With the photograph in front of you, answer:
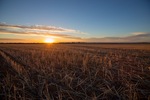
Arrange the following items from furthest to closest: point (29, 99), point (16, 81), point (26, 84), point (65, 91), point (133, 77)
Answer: point (133, 77)
point (16, 81)
point (26, 84)
point (65, 91)
point (29, 99)

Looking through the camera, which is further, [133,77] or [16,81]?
[133,77]

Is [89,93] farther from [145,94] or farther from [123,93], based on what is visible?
[145,94]

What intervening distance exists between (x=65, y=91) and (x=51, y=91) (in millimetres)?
370

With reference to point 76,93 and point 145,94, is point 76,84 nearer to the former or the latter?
point 76,93

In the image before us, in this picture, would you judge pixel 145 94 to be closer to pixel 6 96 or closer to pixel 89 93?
pixel 89 93

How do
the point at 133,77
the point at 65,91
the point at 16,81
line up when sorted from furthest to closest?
1. the point at 133,77
2. the point at 16,81
3. the point at 65,91

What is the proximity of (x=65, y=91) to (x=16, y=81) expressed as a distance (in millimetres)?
1794

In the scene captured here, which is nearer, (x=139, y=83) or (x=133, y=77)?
(x=139, y=83)

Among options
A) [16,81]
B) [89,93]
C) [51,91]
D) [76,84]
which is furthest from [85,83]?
[16,81]

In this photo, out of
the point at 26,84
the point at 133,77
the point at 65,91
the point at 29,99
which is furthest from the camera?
the point at 133,77

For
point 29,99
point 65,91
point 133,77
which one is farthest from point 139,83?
point 29,99

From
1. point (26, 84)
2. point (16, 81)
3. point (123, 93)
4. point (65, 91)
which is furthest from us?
point (16, 81)

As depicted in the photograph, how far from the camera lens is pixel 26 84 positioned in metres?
4.24

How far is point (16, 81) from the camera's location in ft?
14.8
